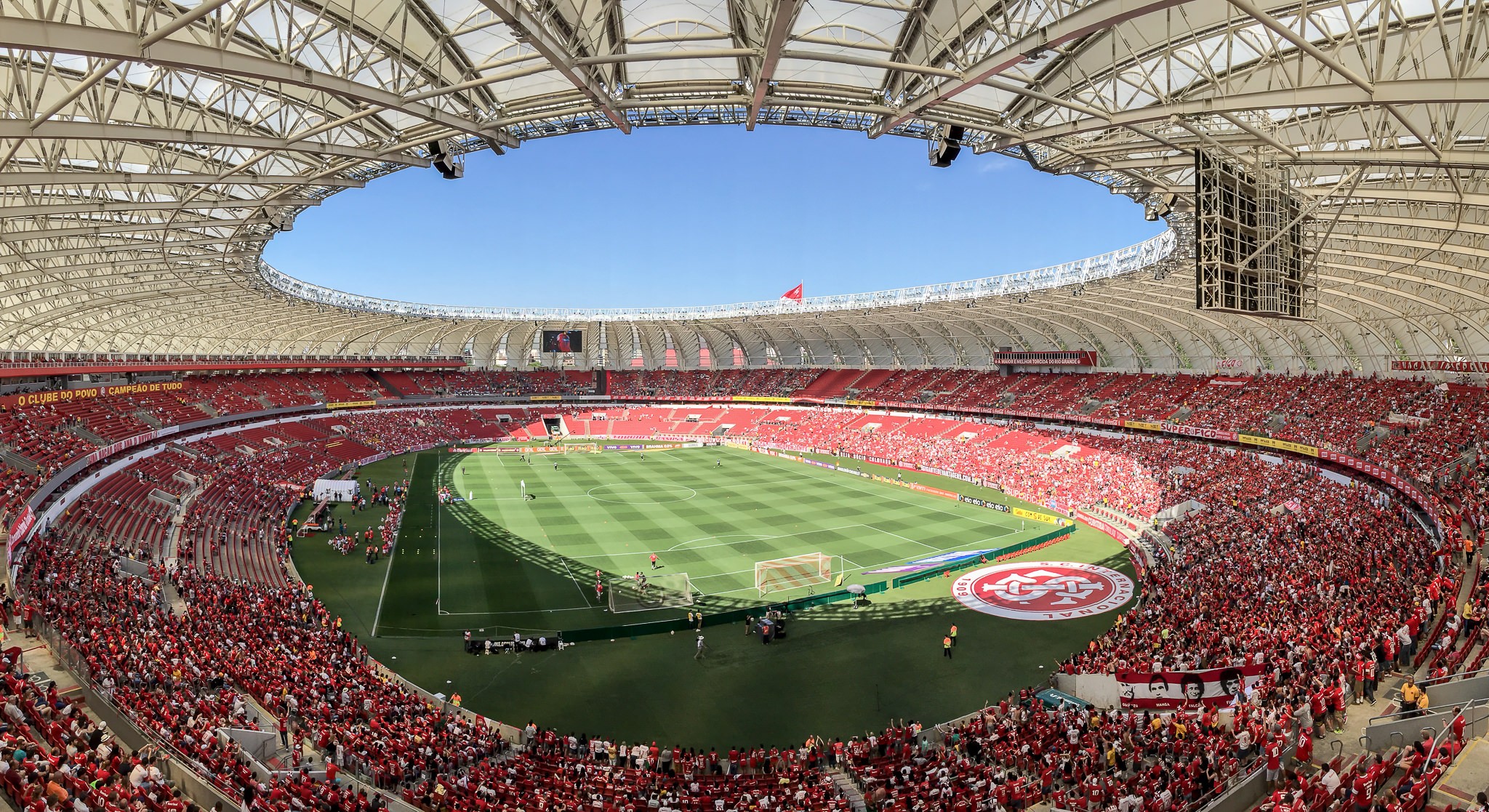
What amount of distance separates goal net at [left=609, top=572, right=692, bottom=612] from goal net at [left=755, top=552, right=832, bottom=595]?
3.02m

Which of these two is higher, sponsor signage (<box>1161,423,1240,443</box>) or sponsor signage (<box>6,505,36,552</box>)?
sponsor signage (<box>6,505,36,552</box>)

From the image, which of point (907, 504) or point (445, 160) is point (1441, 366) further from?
point (445, 160)

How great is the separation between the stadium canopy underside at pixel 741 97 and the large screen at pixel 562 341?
44796mm

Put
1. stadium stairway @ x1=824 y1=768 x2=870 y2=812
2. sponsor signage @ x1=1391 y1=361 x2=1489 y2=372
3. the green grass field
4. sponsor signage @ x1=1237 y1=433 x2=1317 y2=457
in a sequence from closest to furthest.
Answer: stadium stairway @ x1=824 y1=768 x2=870 y2=812 < the green grass field < sponsor signage @ x1=1391 y1=361 x2=1489 y2=372 < sponsor signage @ x1=1237 y1=433 x2=1317 y2=457

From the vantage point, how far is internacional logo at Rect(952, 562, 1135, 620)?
1089 inches

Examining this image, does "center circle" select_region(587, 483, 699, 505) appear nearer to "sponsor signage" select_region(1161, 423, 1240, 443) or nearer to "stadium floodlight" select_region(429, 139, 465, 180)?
"stadium floodlight" select_region(429, 139, 465, 180)

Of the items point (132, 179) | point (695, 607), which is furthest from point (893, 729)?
point (132, 179)

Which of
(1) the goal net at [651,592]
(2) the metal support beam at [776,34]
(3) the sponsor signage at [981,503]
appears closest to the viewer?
(2) the metal support beam at [776,34]

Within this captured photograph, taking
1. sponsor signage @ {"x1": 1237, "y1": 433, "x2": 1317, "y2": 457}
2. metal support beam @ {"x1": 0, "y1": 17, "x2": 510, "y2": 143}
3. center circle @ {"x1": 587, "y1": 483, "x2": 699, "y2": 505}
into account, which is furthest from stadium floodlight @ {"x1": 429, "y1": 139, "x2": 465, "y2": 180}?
sponsor signage @ {"x1": 1237, "y1": 433, "x2": 1317, "y2": 457}

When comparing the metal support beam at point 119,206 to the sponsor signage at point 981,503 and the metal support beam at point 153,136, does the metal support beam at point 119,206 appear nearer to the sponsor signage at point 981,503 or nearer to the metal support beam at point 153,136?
the metal support beam at point 153,136

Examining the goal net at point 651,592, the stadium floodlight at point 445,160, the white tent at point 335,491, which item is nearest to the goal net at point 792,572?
the goal net at point 651,592

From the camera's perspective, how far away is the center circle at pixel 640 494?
158 feet

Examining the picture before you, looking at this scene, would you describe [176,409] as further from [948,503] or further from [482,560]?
[948,503]

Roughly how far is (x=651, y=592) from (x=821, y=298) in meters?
43.0
